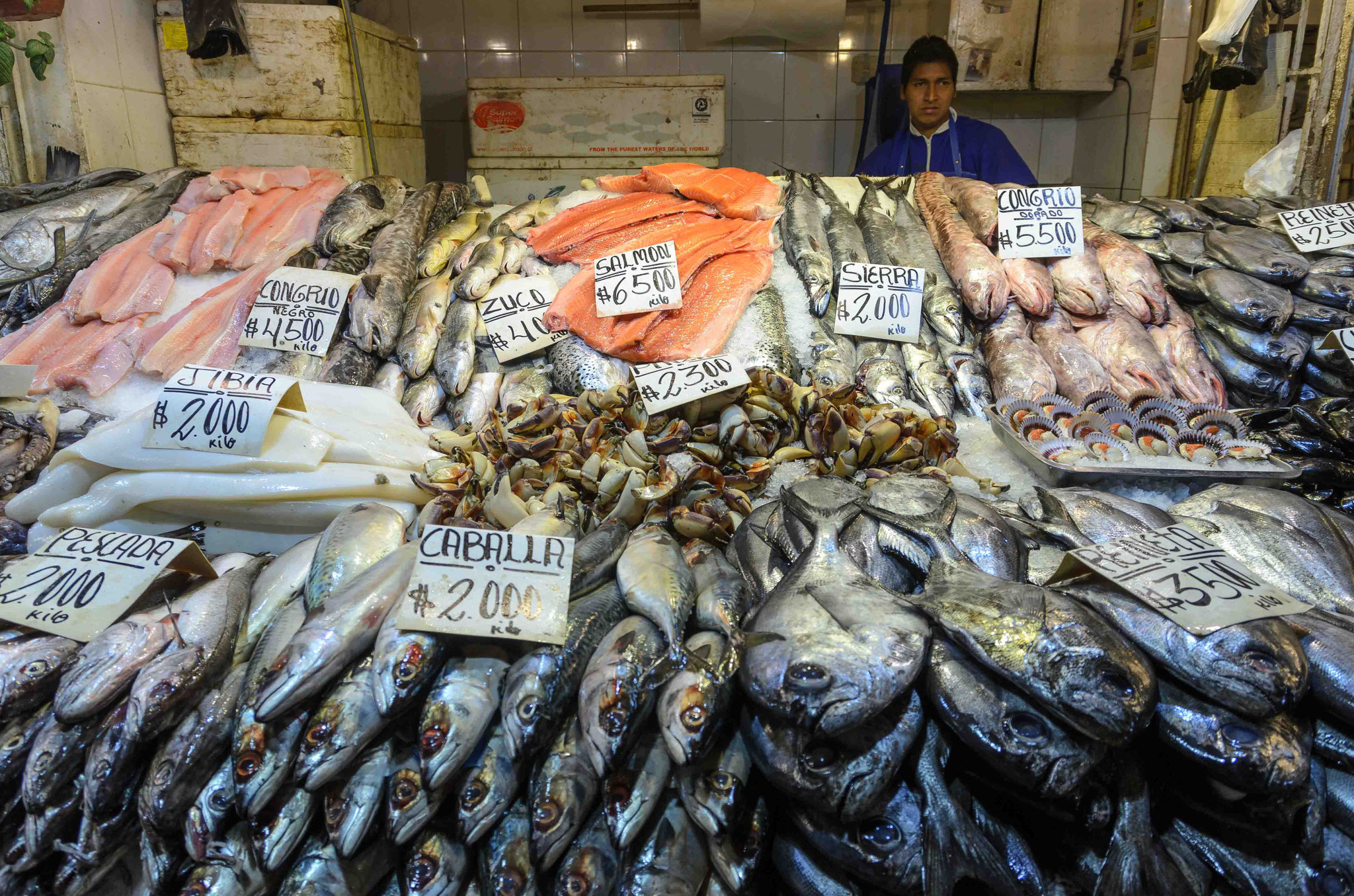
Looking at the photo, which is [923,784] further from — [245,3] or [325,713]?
[245,3]

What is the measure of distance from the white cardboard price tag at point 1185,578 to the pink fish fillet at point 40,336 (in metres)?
3.21

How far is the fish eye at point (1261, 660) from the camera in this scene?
1146 millimetres

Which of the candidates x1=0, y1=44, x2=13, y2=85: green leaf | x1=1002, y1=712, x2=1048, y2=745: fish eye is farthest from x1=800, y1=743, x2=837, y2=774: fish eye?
x1=0, y1=44, x2=13, y2=85: green leaf

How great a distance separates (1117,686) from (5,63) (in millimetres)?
4506

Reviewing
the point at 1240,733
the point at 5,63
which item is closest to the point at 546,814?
the point at 1240,733

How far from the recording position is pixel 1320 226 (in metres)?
2.95

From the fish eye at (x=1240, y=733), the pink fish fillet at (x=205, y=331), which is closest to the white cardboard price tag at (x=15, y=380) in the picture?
the pink fish fillet at (x=205, y=331)

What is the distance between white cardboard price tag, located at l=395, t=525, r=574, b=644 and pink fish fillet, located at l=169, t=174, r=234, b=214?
2722 millimetres

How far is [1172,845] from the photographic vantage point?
1271 mm

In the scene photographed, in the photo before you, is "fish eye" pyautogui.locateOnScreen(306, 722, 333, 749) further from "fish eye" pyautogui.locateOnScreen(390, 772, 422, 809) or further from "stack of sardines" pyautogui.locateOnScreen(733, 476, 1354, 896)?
"stack of sardines" pyautogui.locateOnScreen(733, 476, 1354, 896)

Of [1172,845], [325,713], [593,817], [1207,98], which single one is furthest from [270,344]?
[1207,98]

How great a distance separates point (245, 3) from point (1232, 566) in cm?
535

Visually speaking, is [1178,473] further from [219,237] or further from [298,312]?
[219,237]

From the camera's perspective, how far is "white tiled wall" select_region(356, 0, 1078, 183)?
22.5 feet
